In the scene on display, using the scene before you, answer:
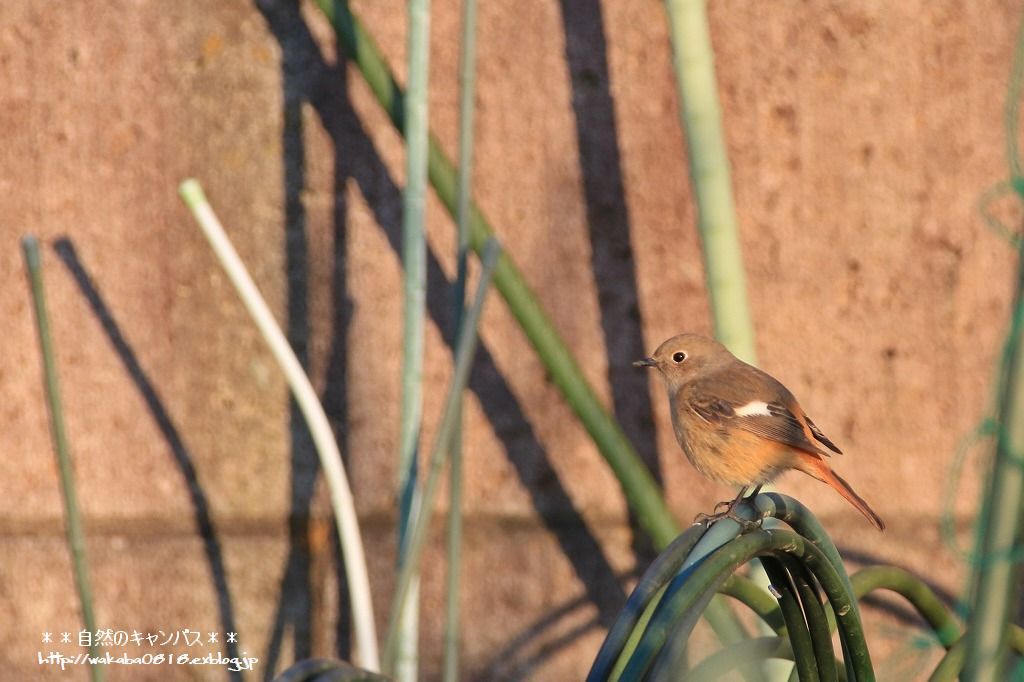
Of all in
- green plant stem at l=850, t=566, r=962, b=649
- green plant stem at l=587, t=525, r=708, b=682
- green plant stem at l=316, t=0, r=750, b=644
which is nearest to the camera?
green plant stem at l=587, t=525, r=708, b=682

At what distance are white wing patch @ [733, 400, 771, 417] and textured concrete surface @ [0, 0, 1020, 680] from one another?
0.35 meters

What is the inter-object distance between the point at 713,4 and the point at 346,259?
98 cm

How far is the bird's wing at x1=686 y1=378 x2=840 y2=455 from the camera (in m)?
2.44

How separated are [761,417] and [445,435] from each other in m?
0.64

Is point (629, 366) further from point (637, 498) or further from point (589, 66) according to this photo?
point (589, 66)

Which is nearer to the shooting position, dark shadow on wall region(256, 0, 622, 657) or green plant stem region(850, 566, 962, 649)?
green plant stem region(850, 566, 962, 649)

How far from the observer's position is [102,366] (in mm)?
2875

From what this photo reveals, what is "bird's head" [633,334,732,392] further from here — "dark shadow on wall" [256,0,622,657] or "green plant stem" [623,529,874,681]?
"green plant stem" [623,529,874,681]

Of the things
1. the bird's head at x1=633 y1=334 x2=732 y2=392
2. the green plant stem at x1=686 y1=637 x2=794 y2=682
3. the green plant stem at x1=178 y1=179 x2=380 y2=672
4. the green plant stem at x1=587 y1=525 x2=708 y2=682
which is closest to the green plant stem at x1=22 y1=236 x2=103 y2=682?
the green plant stem at x1=178 y1=179 x2=380 y2=672

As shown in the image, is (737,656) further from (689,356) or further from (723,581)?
(689,356)

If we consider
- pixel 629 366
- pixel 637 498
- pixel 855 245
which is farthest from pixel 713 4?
pixel 637 498

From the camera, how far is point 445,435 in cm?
228

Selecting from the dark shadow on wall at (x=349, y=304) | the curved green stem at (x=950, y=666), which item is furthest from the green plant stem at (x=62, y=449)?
the curved green stem at (x=950, y=666)

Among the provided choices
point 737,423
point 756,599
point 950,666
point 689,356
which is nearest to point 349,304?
point 689,356
